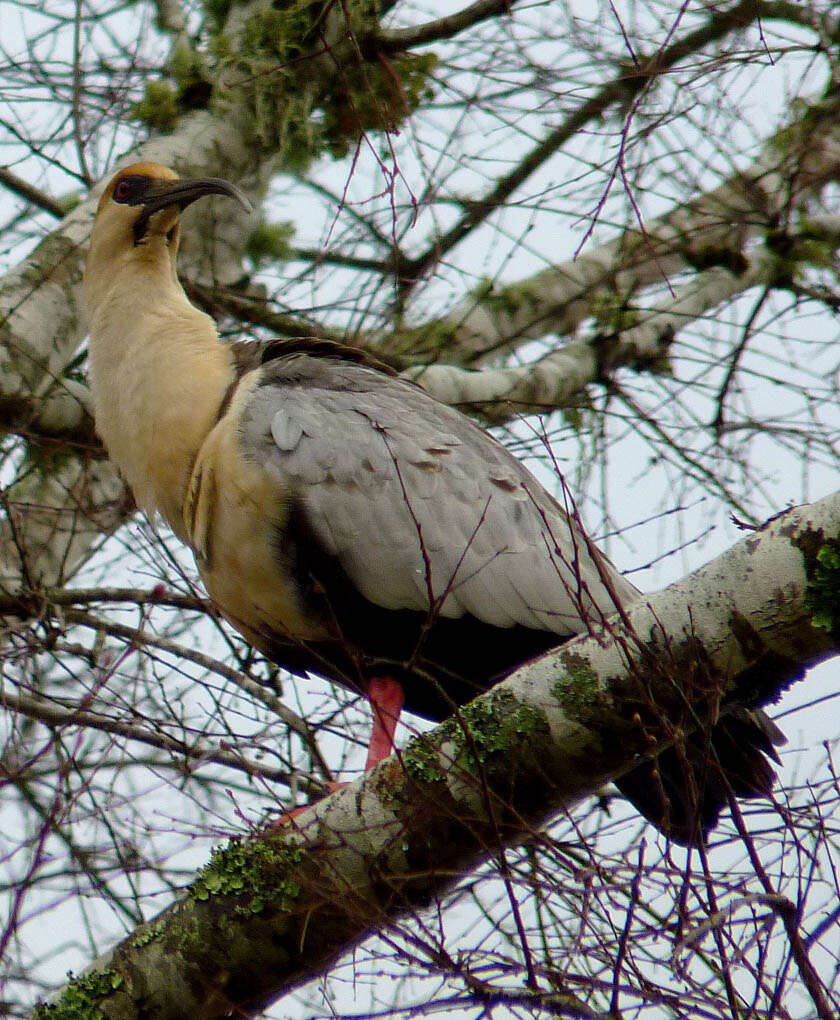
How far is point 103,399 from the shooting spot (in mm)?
4766

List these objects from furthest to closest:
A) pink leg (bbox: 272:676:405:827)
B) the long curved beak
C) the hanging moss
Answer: the hanging moss < the long curved beak < pink leg (bbox: 272:676:405:827)

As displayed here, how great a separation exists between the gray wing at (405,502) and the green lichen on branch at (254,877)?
1168 mm

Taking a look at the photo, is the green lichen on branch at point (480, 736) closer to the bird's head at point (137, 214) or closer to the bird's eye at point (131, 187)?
the bird's head at point (137, 214)

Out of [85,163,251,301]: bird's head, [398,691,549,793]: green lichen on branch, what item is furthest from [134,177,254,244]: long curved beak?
[398,691,549,793]: green lichen on branch

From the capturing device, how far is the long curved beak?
16.2 feet

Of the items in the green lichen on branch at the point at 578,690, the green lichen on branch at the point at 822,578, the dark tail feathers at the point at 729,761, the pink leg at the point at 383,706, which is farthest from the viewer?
the pink leg at the point at 383,706

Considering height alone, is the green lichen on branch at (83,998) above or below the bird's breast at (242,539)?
below

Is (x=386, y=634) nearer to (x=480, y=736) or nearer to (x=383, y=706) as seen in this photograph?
(x=383, y=706)

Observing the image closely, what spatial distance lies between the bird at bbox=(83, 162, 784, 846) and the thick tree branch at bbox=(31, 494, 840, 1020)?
869 millimetres

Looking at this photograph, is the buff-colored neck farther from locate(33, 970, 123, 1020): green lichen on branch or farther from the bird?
locate(33, 970, 123, 1020): green lichen on branch

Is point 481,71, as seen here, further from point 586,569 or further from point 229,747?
point 229,747

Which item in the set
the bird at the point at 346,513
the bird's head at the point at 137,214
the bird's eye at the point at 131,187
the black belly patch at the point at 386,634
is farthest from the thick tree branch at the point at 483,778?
the bird's eye at the point at 131,187

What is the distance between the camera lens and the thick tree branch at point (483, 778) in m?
2.63

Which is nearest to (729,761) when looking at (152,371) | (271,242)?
(152,371)
